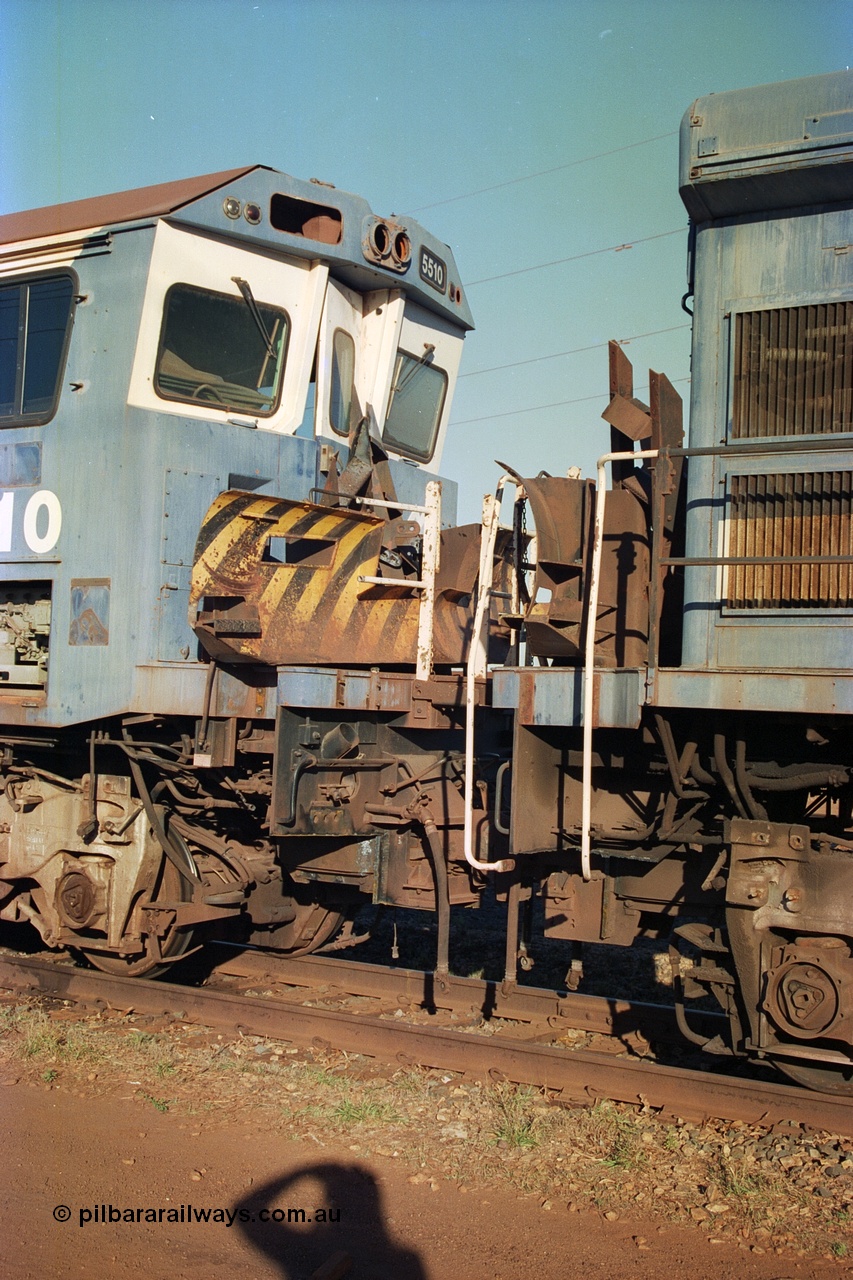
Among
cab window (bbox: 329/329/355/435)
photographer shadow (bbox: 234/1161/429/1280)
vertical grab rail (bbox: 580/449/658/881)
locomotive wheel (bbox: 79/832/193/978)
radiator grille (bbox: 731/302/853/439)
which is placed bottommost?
photographer shadow (bbox: 234/1161/429/1280)

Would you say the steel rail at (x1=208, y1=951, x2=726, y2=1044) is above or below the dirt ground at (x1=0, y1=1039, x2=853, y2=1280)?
above

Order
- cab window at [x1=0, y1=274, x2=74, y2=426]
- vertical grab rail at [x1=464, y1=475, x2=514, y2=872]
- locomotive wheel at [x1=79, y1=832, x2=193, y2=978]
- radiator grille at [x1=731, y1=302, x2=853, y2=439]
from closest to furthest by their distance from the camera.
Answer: radiator grille at [x1=731, y1=302, x2=853, y2=439] → vertical grab rail at [x1=464, y1=475, x2=514, y2=872] → cab window at [x1=0, y1=274, x2=74, y2=426] → locomotive wheel at [x1=79, y1=832, x2=193, y2=978]

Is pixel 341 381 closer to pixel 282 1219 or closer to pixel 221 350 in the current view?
pixel 221 350

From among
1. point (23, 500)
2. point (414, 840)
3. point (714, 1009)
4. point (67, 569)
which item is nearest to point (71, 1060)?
point (414, 840)

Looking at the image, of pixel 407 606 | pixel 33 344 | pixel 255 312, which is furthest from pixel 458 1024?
pixel 33 344

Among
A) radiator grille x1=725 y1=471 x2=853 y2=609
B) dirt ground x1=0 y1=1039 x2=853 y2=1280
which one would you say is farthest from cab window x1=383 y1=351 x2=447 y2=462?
dirt ground x1=0 y1=1039 x2=853 y2=1280

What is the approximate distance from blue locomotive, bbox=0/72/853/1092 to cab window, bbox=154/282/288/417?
18mm

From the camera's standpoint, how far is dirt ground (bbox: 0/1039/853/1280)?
13.0 feet

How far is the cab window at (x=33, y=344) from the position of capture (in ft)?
22.5

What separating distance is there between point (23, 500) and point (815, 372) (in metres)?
4.68

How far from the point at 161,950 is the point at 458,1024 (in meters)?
1.90

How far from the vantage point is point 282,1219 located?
4312 millimetres

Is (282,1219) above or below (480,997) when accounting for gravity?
below

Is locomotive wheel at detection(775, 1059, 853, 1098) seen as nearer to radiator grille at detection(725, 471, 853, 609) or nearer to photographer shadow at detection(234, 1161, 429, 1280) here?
photographer shadow at detection(234, 1161, 429, 1280)
